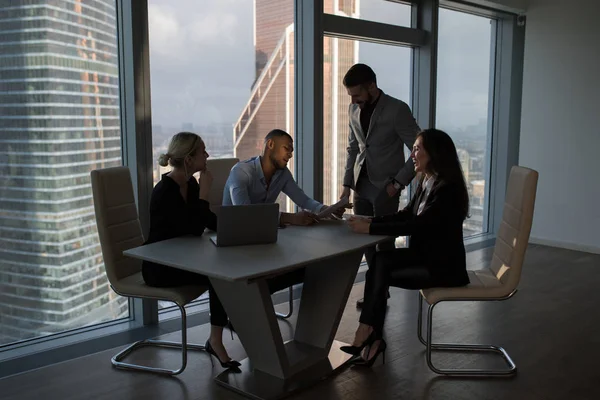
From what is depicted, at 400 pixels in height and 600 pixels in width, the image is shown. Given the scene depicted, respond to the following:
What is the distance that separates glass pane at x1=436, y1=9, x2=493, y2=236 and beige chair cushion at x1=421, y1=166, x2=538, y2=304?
3.19 metres

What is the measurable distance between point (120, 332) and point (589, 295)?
357 cm

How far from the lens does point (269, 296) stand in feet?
9.48

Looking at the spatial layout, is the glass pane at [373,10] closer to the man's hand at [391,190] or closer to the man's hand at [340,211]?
the man's hand at [391,190]

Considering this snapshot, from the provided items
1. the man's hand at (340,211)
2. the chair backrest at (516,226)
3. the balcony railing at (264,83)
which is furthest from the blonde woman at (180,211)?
the chair backrest at (516,226)

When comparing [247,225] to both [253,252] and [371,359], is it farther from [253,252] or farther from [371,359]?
[371,359]

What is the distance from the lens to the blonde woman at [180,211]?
3.10 metres

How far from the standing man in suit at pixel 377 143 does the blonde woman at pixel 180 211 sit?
1.35 metres

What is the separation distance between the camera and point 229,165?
4.12 meters

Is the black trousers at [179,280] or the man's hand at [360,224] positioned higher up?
the man's hand at [360,224]

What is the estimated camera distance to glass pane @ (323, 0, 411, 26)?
5.05 metres

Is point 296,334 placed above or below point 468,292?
below

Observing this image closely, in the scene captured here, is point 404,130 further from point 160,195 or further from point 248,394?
point 248,394

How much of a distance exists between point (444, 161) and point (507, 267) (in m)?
0.65

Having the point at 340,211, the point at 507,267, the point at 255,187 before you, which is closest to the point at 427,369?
the point at 507,267
